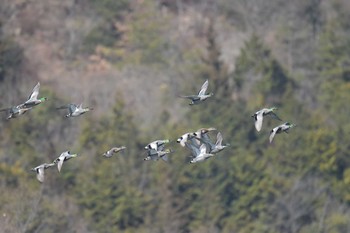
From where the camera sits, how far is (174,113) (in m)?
74.1

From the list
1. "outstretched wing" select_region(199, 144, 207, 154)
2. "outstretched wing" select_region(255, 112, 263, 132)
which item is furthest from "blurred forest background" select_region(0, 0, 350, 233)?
"outstretched wing" select_region(255, 112, 263, 132)

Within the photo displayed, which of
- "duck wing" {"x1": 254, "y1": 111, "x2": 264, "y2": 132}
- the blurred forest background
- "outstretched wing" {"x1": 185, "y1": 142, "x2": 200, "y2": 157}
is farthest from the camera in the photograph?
the blurred forest background

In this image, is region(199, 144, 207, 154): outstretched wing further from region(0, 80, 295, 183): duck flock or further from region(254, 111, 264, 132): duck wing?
region(254, 111, 264, 132): duck wing

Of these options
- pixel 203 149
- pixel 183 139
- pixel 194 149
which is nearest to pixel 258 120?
pixel 183 139

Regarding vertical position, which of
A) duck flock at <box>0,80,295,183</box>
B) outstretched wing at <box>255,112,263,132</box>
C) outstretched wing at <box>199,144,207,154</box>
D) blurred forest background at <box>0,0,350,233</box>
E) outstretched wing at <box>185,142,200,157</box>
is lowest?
blurred forest background at <box>0,0,350,233</box>

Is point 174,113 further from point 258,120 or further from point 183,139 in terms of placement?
point 258,120

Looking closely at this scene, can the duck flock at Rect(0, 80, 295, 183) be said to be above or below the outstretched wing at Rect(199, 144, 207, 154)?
above

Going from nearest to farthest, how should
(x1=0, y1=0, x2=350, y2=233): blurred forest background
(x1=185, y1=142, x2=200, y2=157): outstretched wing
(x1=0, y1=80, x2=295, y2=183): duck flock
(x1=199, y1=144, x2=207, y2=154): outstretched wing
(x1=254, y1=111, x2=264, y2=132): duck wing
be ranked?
1. (x1=254, y1=111, x2=264, y2=132): duck wing
2. (x1=0, y1=80, x2=295, y2=183): duck flock
3. (x1=199, y1=144, x2=207, y2=154): outstretched wing
4. (x1=185, y1=142, x2=200, y2=157): outstretched wing
5. (x1=0, y1=0, x2=350, y2=233): blurred forest background

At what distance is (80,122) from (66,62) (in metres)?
16.0

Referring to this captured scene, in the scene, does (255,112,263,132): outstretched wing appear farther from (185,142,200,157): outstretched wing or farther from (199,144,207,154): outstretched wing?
(185,142,200,157): outstretched wing

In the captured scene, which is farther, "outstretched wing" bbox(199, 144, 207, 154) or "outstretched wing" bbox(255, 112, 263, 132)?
"outstretched wing" bbox(199, 144, 207, 154)

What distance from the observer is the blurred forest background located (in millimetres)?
58625

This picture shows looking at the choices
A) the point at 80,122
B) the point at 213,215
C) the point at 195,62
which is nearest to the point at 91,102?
the point at 80,122

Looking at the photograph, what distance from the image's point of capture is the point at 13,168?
191 feet
